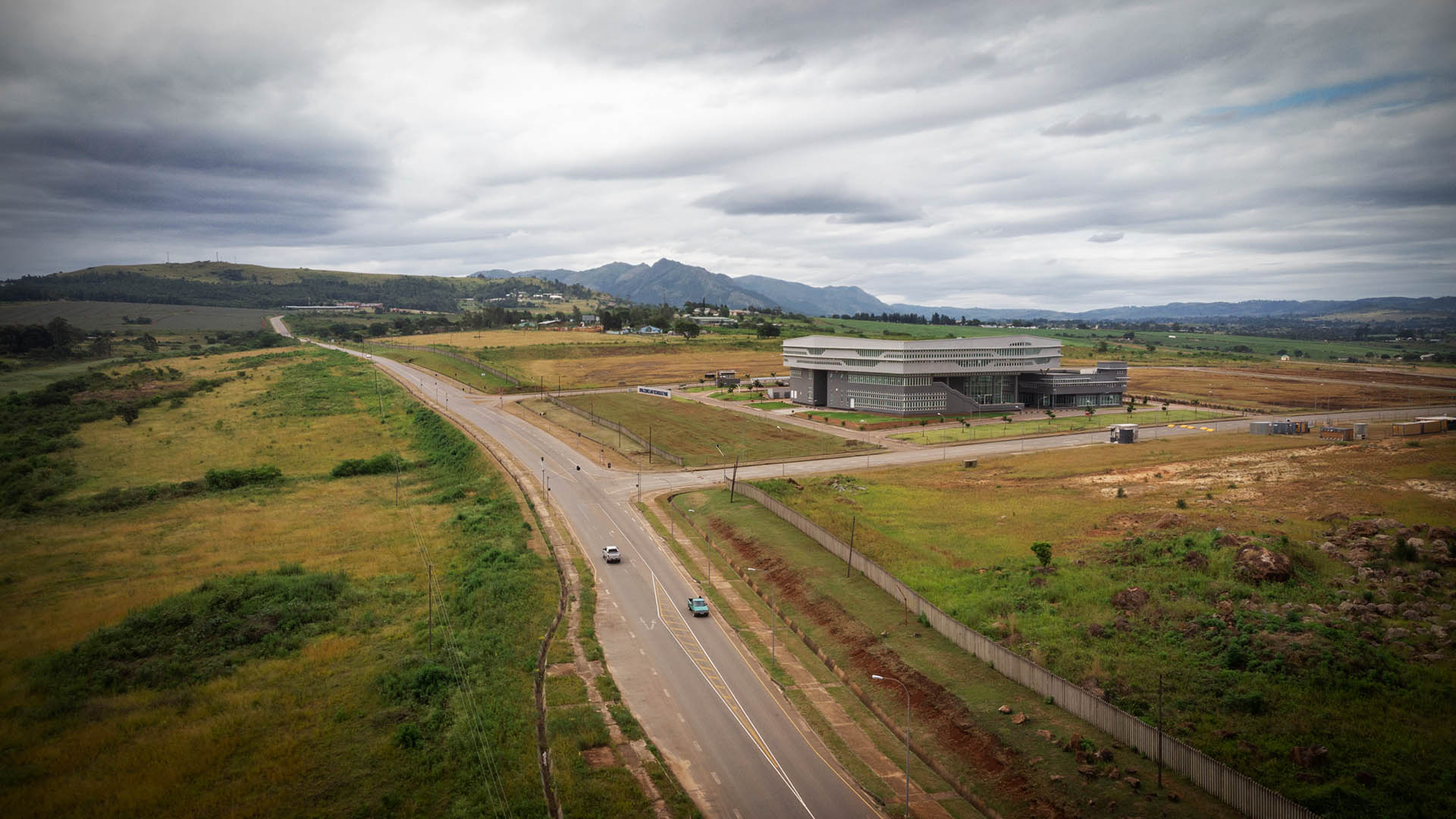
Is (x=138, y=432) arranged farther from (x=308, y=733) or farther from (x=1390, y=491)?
(x=1390, y=491)

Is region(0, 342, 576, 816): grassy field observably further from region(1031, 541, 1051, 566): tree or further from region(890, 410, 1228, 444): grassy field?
region(890, 410, 1228, 444): grassy field

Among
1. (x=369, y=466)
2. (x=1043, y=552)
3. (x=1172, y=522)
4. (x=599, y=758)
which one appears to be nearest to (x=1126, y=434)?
(x=1172, y=522)

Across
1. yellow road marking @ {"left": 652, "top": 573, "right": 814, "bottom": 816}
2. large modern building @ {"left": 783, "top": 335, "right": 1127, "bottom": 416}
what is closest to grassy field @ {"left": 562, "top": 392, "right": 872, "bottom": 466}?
large modern building @ {"left": 783, "top": 335, "right": 1127, "bottom": 416}

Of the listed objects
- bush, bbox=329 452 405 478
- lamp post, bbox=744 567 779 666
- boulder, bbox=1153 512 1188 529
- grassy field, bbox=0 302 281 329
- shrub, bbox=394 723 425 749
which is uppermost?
grassy field, bbox=0 302 281 329

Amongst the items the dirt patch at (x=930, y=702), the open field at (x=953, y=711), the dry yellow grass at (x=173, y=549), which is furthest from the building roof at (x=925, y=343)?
the dry yellow grass at (x=173, y=549)

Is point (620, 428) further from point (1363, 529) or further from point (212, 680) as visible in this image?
point (1363, 529)

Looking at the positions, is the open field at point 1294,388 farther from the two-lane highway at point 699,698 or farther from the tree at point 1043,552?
the two-lane highway at point 699,698
